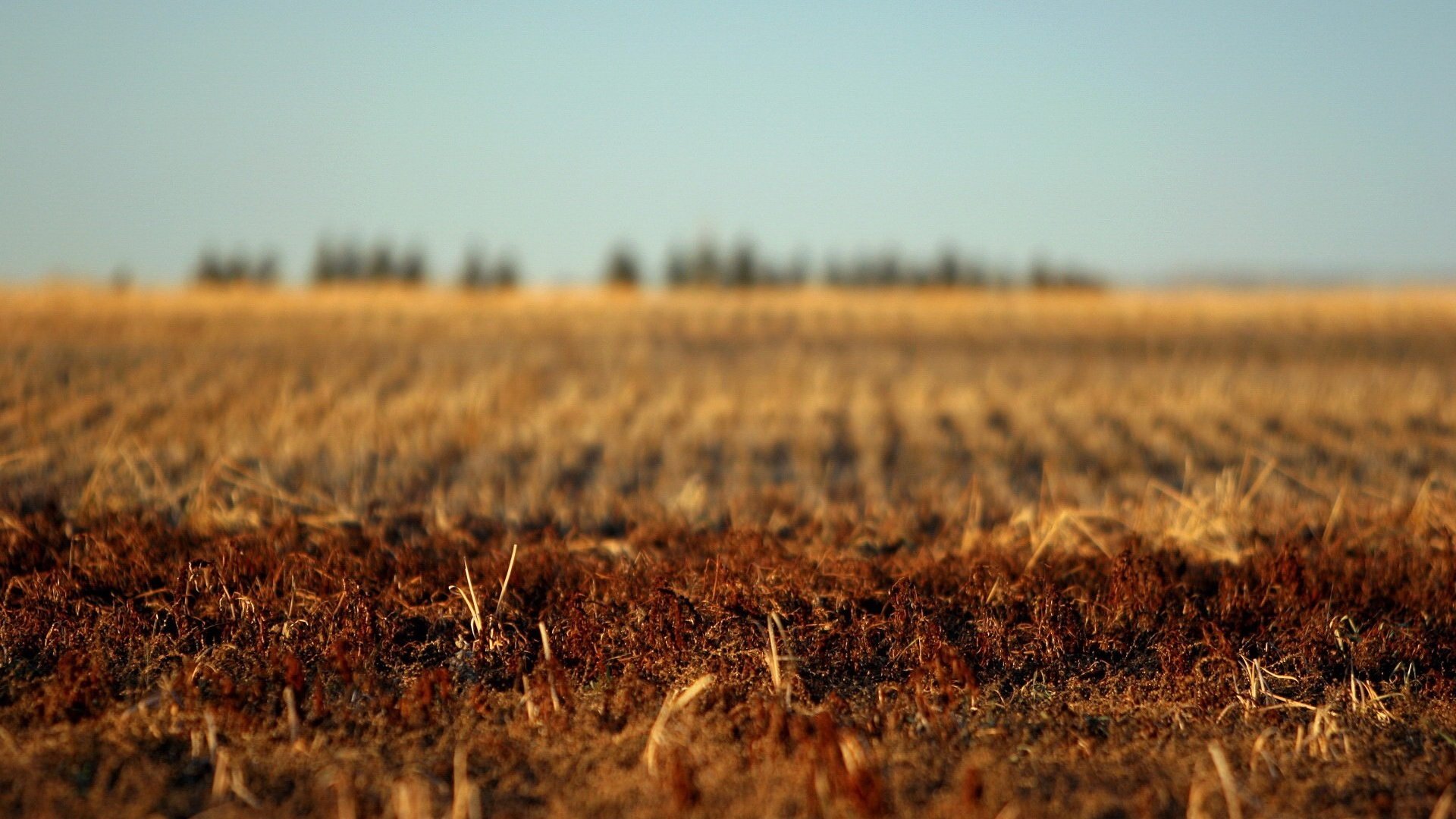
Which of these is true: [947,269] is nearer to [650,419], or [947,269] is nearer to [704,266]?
[704,266]

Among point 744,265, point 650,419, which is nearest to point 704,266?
point 744,265

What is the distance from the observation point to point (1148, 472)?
8.43m

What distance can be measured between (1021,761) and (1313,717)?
4.13ft

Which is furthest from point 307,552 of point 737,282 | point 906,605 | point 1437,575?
point 737,282

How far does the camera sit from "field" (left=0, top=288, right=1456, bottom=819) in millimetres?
3541

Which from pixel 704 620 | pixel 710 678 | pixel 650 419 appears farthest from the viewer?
pixel 650 419

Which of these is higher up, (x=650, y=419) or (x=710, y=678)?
(x=650, y=419)

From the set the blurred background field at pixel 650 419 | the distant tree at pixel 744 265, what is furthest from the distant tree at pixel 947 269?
the blurred background field at pixel 650 419

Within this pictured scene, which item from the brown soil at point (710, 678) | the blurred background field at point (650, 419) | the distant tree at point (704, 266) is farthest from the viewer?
the distant tree at point (704, 266)

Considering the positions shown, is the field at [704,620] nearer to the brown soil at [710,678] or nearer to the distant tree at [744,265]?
the brown soil at [710,678]

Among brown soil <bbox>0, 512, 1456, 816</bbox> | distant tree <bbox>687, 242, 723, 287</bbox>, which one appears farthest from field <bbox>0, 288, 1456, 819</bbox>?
distant tree <bbox>687, 242, 723, 287</bbox>

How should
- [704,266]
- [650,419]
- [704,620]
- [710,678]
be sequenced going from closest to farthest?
[710,678] < [704,620] < [650,419] < [704,266]

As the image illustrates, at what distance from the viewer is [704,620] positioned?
4598 millimetres

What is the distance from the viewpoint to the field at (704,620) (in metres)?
3.54
